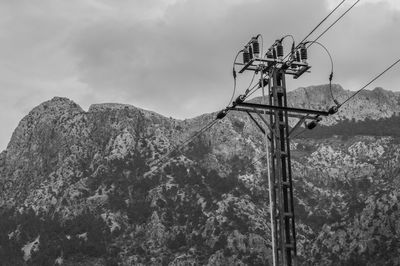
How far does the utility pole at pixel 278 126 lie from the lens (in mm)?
30297

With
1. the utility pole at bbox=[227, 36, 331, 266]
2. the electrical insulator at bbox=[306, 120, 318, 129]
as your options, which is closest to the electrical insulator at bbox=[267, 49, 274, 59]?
the utility pole at bbox=[227, 36, 331, 266]

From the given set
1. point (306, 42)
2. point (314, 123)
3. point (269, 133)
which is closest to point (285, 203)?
point (269, 133)

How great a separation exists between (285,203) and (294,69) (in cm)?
675

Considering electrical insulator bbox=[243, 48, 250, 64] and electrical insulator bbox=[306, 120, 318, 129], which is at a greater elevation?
electrical insulator bbox=[243, 48, 250, 64]

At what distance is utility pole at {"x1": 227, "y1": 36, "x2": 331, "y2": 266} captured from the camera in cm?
3030

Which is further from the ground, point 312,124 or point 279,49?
point 279,49

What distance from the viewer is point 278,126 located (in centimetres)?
3170

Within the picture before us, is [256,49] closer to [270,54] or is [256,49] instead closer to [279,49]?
[270,54]

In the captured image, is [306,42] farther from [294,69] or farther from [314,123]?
[314,123]

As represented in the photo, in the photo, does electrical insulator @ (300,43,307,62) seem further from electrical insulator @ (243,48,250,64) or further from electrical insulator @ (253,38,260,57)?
electrical insulator @ (243,48,250,64)

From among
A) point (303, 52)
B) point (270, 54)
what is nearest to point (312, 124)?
point (303, 52)

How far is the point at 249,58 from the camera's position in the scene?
33344 mm

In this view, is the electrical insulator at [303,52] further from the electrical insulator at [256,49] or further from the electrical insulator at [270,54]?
the electrical insulator at [256,49]

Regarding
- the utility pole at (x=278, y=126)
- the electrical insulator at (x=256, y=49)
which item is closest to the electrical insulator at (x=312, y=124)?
the utility pole at (x=278, y=126)
